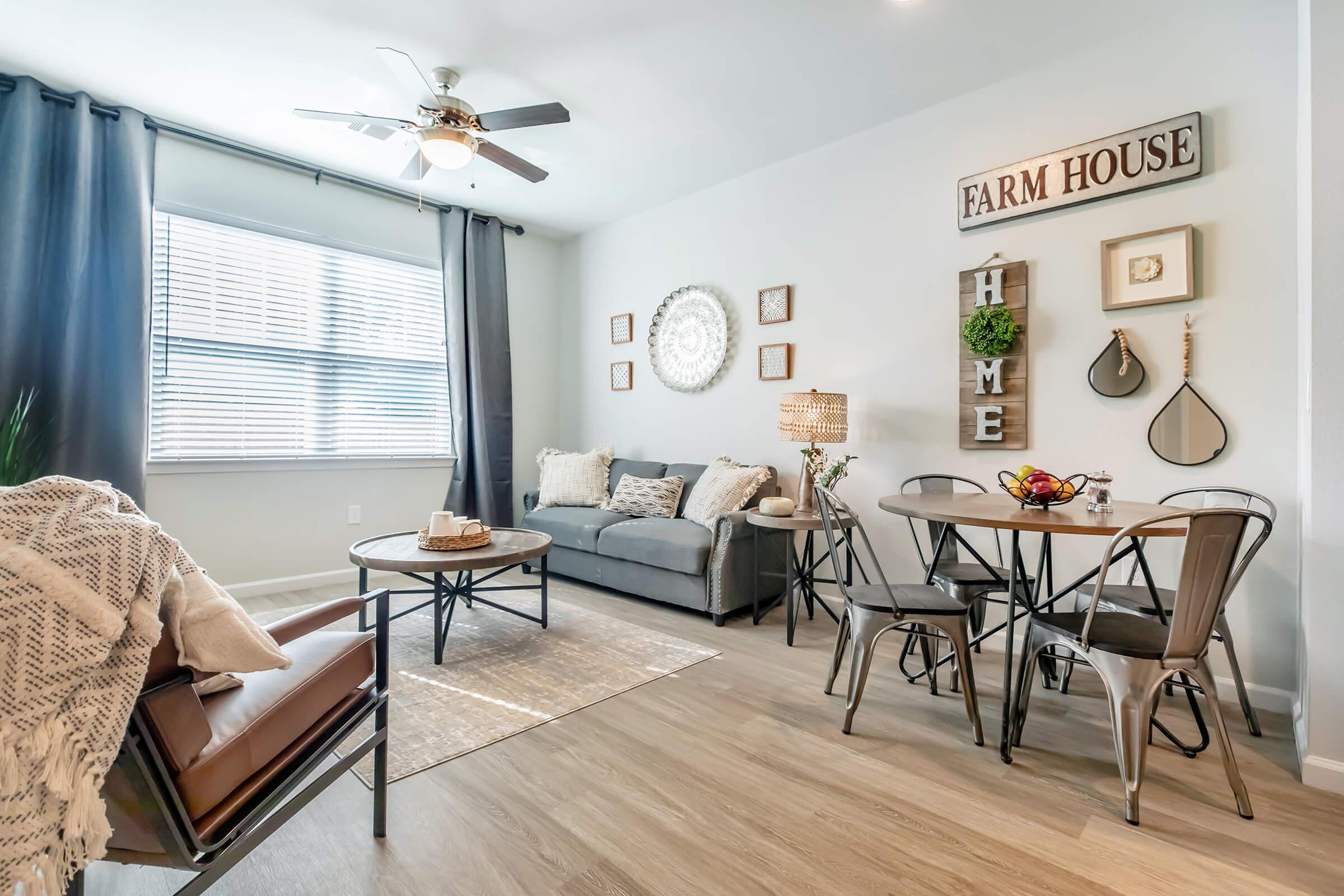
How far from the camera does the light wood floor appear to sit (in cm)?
142

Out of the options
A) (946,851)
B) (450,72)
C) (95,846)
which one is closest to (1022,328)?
(946,851)

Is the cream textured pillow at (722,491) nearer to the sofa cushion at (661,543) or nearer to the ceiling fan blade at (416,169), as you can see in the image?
the sofa cushion at (661,543)

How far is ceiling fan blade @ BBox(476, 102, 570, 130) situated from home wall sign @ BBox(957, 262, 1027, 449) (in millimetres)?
2132

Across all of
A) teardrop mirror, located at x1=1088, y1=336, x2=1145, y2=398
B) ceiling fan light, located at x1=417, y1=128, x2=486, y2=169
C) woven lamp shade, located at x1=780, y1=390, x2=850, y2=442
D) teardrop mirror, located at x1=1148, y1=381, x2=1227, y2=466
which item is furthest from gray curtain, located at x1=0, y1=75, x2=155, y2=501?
teardrop mirror, located at x1=1148, y1=381, x2=1227, y2=466

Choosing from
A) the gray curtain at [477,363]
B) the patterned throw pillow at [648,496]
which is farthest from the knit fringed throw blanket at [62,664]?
the gray curtain at [477,363]

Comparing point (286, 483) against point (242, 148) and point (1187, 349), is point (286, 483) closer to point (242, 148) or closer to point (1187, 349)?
point (242, 148)

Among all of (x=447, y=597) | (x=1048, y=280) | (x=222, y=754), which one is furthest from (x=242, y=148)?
(x=1048, y=280)

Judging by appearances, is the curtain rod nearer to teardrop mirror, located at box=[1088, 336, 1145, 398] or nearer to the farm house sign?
the farm house sign

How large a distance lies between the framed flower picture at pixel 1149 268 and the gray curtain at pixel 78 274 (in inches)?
189

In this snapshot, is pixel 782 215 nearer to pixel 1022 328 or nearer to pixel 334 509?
pixel 1022 328

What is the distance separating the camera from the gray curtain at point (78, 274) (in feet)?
9.77

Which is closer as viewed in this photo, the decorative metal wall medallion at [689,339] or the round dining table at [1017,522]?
the round dining table at [1017,522]

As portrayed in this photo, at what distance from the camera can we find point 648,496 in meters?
4.09

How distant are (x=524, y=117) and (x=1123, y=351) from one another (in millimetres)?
2860
